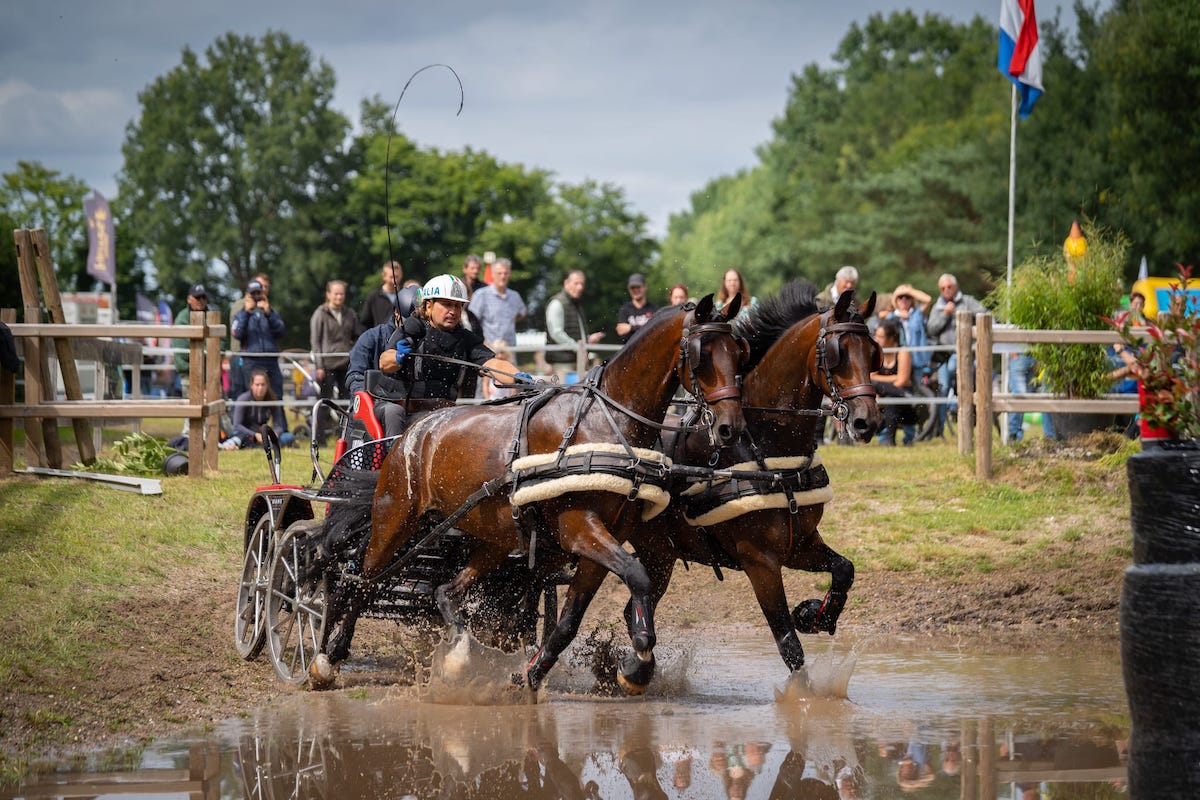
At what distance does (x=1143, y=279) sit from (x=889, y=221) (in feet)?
89.0

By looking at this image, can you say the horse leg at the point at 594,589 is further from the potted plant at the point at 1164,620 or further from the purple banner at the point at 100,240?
the purple banner at the point at 100,240

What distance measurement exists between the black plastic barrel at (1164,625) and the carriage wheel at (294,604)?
4799mm

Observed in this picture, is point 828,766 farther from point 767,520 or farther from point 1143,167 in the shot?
point 1143,167

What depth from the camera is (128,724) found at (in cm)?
700

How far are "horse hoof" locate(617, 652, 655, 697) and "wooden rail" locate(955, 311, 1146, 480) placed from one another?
21.3 feet

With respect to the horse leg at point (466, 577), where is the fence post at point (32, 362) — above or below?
above

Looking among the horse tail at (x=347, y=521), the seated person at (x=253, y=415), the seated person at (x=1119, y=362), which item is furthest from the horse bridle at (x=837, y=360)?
the seated person at (x=253, y=415)

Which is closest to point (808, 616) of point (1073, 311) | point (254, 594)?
point (254, 594)

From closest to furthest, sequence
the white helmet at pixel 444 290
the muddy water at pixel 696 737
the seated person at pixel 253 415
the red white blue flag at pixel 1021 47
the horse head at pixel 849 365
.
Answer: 1. the muddy water at pixel 696 737
2. the horse head at pixel 849 365
3. the white helmet at pixel 444 290
4. the seated person at pixel 253 415
5. the red white blue flag at pixel 1021 47

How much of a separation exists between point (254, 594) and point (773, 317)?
3.82 metres

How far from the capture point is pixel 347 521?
8398 millimetres

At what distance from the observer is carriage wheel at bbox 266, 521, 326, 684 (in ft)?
27.9

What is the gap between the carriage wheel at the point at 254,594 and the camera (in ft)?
29.1

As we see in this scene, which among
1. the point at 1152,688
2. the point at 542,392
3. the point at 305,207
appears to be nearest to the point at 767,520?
the point at 542,392
